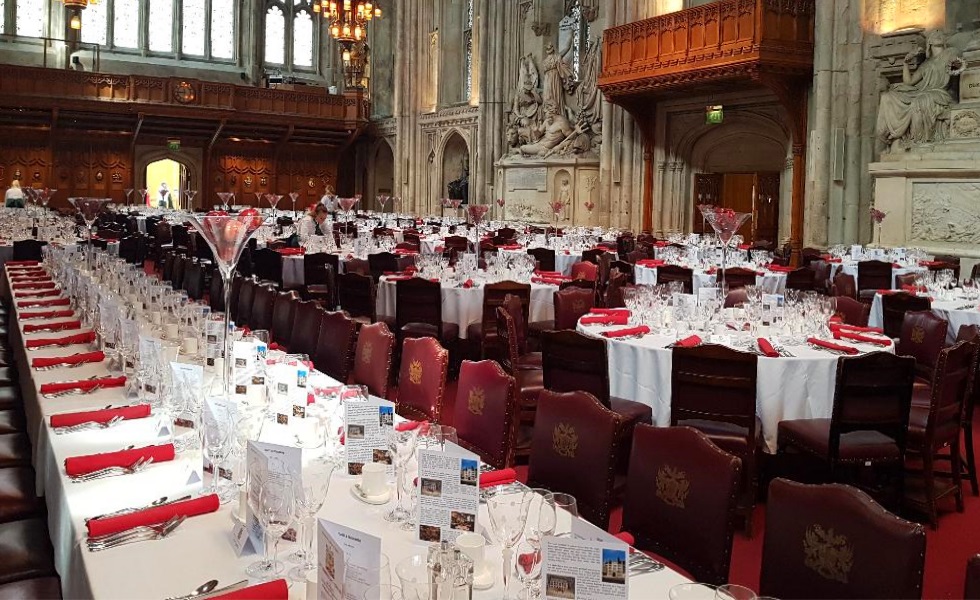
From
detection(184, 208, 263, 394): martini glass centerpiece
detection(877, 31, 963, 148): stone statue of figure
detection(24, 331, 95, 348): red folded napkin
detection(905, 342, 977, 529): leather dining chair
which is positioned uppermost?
detection(877, 31, 963, 148): stone statue of figure

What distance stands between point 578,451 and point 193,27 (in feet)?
96.1

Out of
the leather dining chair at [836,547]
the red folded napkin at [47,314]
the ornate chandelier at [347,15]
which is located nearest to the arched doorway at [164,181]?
the ornate chandelier at [347,15]

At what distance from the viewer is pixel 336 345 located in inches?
206

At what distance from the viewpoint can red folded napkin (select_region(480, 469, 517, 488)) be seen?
2.62 metres

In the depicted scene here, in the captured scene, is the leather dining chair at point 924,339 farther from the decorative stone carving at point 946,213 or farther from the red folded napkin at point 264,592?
the decorative stone carving at point 946,213

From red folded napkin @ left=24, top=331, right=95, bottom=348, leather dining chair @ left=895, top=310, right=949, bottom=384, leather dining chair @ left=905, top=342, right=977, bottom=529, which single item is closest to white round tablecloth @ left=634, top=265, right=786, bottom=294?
leather dining chair @ left=895, top=310, right=949, bottom=384

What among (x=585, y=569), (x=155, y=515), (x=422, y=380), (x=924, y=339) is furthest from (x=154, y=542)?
(x=924, y=339)

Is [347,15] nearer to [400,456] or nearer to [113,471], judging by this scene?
[113,471]

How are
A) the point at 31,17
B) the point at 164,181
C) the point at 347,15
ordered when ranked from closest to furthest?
the point at 347,15 < the point at 31,17 < the point at 164,181

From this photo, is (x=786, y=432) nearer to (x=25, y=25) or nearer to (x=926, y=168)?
(x=926, y=168)

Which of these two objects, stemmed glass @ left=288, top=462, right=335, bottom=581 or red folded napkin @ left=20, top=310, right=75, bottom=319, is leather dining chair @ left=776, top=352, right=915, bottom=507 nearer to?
stemmed glass @ left=288, top=462, right=335, bottom=581

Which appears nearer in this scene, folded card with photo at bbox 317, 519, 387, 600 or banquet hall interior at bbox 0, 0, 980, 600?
folded card with photo at bbox 317, 519, 387, 600

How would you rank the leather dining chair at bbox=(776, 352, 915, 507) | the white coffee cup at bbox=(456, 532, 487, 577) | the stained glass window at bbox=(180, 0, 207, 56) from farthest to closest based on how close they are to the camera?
1. the stained glass window at bbox=(180, 0, 207, 56)
2. the leather dining chair at bbox=(776, 352, 915, 507)
3. the white coffee cup at bbox=(456, 532, 487, 577)

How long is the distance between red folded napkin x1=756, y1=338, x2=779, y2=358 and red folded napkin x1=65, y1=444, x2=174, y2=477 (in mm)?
3131
